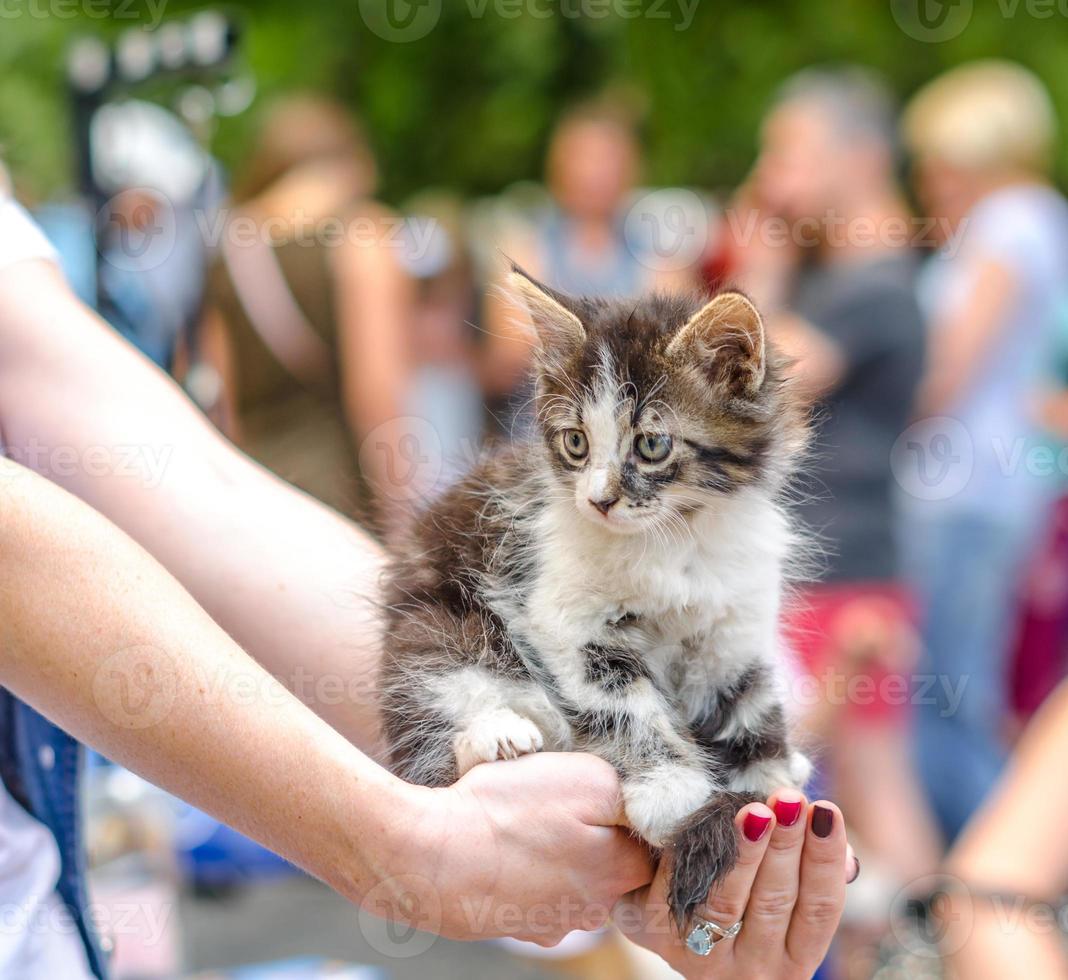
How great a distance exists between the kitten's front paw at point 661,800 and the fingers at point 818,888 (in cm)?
15

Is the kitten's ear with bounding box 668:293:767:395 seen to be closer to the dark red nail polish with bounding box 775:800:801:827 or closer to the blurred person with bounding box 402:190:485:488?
the dark red nail polish with bounding box 775:800:801:827

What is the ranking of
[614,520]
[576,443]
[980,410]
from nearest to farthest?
[614,520], [576,443], [980,410]

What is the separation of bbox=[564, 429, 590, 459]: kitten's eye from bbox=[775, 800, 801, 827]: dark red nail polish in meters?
0.55

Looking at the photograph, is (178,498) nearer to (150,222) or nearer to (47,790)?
(47,790)

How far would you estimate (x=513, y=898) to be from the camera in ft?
5.08

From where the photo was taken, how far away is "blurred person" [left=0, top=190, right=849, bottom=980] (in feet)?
4.66

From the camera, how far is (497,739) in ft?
5.17

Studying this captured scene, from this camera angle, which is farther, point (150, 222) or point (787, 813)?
point (150, 222)

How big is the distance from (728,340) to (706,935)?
0.81 m

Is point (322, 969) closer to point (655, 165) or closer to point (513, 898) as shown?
point (513, 898)

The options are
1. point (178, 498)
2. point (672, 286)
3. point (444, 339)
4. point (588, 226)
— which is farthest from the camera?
point (444, 339)

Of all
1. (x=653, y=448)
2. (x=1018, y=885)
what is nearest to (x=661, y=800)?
(x=653, y=448)

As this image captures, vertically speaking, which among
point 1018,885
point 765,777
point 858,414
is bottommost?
point 858,414

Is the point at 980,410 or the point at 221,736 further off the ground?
the point at 221,736
